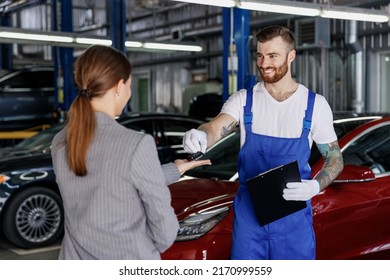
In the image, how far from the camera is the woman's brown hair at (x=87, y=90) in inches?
64.3

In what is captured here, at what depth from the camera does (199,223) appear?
3059 millimetres

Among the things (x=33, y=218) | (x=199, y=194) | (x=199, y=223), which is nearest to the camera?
(x=199, y=223)

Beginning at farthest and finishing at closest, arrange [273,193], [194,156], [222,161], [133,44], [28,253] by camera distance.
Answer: [133,44]
[28,253]
[222,161]
[273,193]
[194,156]

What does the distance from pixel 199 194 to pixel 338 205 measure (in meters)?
0.80

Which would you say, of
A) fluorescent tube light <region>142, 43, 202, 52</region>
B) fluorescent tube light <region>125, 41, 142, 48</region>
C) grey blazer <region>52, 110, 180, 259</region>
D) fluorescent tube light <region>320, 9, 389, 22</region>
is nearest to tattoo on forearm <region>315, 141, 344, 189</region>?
grey blazer <region>52, 110, 180, 259</region>

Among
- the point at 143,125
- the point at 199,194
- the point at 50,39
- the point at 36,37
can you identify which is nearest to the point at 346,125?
the point at 199,194

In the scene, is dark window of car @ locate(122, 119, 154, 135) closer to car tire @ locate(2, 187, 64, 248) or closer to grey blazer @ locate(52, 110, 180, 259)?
car tire @ locate(2, 187, 64, 248)

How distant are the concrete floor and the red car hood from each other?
1.84 meters

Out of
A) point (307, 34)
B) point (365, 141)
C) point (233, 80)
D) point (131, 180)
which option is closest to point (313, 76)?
point (307, 34)

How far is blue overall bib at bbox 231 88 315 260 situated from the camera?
2.46 metres

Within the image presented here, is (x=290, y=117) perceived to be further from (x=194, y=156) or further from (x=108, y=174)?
(x=108, y=174)

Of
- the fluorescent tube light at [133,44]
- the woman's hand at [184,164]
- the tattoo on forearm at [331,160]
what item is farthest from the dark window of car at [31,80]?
the woman's hand at [184,164]

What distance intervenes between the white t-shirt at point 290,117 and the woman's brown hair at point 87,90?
0.97 meters

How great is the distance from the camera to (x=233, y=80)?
7.73 meters
